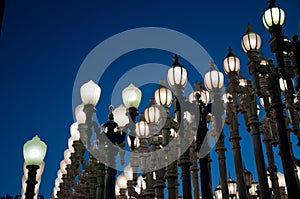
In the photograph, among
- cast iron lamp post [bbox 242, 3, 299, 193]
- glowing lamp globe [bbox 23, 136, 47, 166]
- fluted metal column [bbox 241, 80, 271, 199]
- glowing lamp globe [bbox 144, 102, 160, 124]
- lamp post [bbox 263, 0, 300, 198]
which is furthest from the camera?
glowing lamp globe [bbox 144, 102, 160, 124]

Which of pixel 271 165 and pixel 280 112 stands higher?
pixel 280 112

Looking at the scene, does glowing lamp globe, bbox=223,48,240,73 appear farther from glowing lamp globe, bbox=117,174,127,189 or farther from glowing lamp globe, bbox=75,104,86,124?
glowing lamp globe, bbox=117,174,127,189

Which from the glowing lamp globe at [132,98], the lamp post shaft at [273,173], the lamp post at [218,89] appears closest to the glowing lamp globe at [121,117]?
the glowing lamp globe at [132,98]

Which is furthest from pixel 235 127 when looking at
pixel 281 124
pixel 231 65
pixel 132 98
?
pixel 132 98

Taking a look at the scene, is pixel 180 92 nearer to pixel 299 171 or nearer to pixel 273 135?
pixel 273 135

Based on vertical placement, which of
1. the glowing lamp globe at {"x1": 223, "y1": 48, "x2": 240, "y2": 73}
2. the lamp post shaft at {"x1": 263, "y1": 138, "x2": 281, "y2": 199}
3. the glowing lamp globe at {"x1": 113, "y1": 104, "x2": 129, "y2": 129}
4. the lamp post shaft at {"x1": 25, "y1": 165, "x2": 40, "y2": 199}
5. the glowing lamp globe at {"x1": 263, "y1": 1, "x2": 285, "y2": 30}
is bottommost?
the lamp post shaft at {"x1": 25, "y1": 165, "x2": 40, "y2": 199}

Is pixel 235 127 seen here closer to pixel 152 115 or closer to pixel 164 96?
pixel 164 96

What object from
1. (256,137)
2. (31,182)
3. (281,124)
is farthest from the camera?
(256,137)

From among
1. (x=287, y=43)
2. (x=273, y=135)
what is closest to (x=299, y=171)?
(x=273, y=135)

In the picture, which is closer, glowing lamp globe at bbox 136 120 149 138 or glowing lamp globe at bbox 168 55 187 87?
glowing lamp globe at bbox 168 55 187 87

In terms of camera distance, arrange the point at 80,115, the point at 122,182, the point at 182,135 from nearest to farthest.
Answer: the point at 182,135
the point at 80,115
the point at 122,182

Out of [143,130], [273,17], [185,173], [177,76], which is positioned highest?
[273,17]

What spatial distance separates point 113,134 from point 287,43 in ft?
15.4

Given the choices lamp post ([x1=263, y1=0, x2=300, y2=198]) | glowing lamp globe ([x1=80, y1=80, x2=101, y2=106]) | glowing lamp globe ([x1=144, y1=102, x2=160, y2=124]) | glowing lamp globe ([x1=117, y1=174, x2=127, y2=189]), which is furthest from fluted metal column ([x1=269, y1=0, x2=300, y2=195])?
glowing lamp globe ([x1=117, y1=174, x2=127, y2=189])
